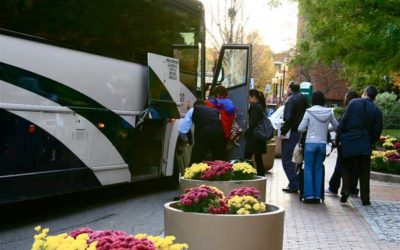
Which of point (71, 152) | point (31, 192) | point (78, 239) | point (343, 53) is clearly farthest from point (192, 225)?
point (343, 53)

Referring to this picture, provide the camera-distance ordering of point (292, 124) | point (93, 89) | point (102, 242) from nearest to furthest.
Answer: point (102, 242), point (93, 89), point (292, 124)

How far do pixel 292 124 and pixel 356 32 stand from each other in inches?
206

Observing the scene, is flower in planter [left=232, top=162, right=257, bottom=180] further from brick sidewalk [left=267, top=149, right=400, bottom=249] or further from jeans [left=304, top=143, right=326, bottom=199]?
jeans [left=304, top=143, right=326, bottom=199]

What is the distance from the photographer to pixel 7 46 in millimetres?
7930

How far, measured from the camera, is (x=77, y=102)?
9.41 m

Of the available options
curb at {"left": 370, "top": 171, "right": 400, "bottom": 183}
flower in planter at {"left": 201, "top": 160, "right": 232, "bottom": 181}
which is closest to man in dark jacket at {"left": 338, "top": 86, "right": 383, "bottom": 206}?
flower in planter at {"left": 201, "top": 160, "right": 232, "bottom": 181}

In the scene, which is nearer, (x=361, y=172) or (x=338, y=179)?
(x=361, y=172)

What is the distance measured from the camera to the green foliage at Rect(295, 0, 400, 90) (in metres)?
14.5

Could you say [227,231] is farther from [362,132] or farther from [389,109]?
[389,109]

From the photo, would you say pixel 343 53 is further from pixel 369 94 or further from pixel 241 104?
pixel 369 94

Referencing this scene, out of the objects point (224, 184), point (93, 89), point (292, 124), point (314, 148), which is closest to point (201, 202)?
point (224, 184)

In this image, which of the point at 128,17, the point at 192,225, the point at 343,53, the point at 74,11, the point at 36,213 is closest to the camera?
the point at 192,225

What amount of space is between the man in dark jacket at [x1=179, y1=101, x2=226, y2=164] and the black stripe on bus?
3.46 feet

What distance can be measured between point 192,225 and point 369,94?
6570 mm
